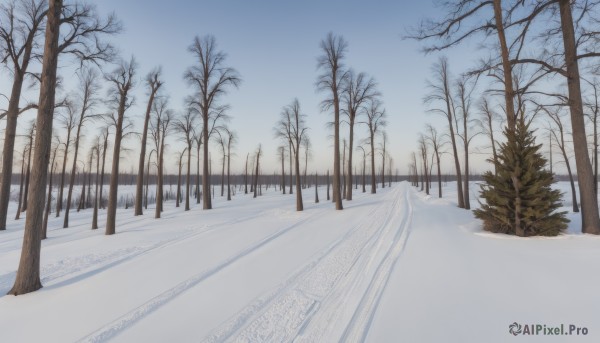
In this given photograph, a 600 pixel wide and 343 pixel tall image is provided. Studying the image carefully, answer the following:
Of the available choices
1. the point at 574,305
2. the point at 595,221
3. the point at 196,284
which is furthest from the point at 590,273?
the point at 196,284

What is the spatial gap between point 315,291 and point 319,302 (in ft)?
1.34

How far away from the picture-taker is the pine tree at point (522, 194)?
7.48m

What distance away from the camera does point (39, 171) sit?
5438 mm

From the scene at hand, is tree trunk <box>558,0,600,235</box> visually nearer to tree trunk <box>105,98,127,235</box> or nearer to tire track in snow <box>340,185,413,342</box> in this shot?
tire track in snow <box>340,185,413,342</box>

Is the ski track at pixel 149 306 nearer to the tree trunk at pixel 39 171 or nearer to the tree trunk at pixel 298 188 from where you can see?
the tree trunk at pixel 39 171

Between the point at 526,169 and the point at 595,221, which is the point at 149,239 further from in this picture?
the point at 595,221

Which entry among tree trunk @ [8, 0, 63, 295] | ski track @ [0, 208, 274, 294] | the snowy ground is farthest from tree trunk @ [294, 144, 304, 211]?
tree trunk @ [8, 0, 63, 295]

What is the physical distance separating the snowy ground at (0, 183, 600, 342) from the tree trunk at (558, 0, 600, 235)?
1468 millimetres

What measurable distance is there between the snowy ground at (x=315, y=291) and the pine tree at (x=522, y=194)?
2.08 ft

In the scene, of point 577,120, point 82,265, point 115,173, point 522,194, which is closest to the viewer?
point 82,265

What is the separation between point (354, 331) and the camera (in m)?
3.28

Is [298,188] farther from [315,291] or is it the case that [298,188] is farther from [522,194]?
[315,291]

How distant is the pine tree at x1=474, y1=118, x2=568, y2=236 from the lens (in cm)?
748

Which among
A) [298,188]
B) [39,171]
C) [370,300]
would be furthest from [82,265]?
[298,188]
